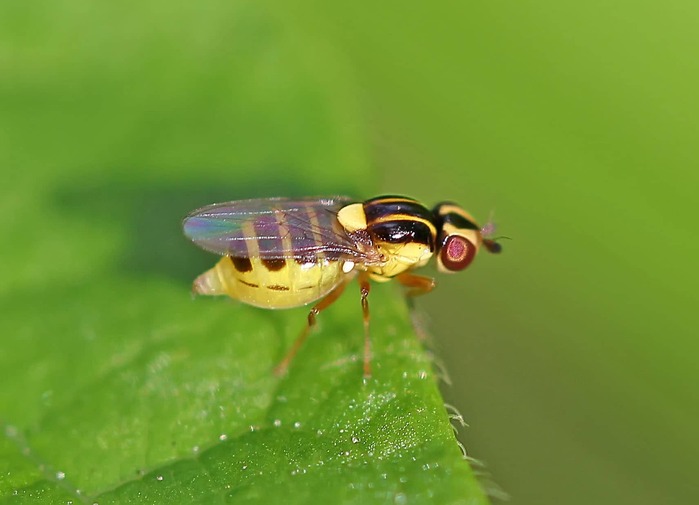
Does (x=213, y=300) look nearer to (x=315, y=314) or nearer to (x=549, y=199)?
(x=315, y=314)

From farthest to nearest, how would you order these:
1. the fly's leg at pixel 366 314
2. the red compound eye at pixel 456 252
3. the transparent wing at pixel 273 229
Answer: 1. the red compound eye at pixel 456 252
2. the transparent wing at pixel 273 229
3. the fly's leg at pixel 366 314

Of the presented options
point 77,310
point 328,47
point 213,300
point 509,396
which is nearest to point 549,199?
point 509,396

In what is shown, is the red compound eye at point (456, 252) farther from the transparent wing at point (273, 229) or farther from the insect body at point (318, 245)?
the transparent wing at point (273, 229)

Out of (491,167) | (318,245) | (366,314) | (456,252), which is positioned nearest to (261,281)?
(318,245)

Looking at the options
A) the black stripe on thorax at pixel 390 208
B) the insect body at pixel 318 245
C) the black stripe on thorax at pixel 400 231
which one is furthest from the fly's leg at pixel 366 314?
the black stripe on thorax at pixel 390 208

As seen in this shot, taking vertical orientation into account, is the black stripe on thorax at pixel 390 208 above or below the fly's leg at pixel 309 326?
above

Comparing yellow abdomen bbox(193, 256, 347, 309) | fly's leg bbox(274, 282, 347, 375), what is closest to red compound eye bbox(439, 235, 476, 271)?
fly's leg bbox(274, 282, 347, 375)
